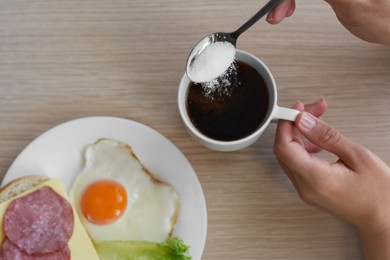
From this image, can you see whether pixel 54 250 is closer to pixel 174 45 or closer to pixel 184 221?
pixel 184 221

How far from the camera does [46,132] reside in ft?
4.96

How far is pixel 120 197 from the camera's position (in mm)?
1535

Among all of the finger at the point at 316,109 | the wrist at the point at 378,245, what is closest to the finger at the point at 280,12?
the finger at the point at 316,109

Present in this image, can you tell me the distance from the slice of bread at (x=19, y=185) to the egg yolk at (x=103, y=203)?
0.14 meters

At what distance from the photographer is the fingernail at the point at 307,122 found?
1.38 meters

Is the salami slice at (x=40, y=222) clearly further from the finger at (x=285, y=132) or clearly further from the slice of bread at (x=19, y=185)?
the finger at (x=285, y=132)

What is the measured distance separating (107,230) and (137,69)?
537 mm

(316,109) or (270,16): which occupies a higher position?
(270,16)

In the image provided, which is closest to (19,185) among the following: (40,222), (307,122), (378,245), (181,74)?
(40,222)

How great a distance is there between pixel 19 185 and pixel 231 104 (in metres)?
0.69

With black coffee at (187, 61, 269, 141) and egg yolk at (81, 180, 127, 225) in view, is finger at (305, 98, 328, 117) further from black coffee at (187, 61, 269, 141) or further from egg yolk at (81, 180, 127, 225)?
egg yolk at (81, 180, 127, 225)

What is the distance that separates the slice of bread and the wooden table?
0.11 metres

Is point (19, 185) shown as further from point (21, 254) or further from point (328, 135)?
point (328, 135)

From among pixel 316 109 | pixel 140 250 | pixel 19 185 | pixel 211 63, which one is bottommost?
pixel 140 250
